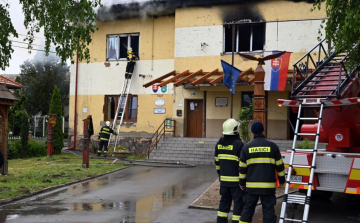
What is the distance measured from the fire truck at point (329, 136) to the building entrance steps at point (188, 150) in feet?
28.1

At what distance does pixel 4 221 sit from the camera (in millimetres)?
8250

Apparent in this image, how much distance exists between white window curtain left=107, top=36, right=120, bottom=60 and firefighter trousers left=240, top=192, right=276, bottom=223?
17826 millimetres

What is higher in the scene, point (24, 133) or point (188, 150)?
point (24, 133)

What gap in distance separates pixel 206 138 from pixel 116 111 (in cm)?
573

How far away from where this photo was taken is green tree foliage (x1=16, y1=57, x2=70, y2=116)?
37656 millimetres

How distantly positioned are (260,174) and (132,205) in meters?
4.11

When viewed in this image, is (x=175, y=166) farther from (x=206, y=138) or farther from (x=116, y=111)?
(x=116, y=111)

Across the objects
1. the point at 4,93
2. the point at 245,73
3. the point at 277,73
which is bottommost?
the point at 4,93

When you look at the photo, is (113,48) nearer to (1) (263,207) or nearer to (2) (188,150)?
(2) (188,150)

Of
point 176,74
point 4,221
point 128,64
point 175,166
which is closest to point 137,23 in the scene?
point 128,64

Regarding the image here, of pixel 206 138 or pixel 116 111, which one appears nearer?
pixel 206 138

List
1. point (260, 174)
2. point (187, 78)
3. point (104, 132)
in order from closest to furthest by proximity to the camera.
Answer: point (260, 174)
point (187, 78)
point (104, 132)

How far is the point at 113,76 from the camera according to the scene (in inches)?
923

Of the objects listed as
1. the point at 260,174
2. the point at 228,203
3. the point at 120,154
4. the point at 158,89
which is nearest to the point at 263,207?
the point at 260,174
